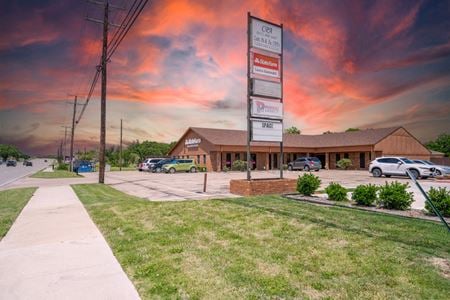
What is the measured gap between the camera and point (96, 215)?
8.74m

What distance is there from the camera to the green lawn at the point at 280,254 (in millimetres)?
3855

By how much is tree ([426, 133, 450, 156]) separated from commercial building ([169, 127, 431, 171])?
4021cm

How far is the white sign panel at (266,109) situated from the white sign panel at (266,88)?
0.30m

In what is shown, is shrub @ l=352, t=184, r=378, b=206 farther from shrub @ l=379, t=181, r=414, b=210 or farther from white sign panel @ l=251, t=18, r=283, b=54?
white sign panel @ l=251, t=18, r=283, b=54

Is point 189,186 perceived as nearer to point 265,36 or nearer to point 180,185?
point 180,185

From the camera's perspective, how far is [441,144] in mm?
81625

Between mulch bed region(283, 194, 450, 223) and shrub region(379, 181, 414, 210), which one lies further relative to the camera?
shrub region(379, 181, 414, 210)

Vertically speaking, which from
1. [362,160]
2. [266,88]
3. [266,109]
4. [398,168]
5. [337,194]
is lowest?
[337,194]

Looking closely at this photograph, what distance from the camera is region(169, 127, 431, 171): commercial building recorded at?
42200 millimetres

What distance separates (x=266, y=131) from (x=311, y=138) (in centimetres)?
4169

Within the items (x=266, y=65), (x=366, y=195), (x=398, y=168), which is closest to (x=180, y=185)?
(x=266, y=65)

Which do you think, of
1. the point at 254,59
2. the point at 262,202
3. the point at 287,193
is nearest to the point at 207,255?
the point at 262,202

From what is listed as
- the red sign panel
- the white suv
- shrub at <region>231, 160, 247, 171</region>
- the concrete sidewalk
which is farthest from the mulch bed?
shrub at <region>231, 160, 247, 171</region>

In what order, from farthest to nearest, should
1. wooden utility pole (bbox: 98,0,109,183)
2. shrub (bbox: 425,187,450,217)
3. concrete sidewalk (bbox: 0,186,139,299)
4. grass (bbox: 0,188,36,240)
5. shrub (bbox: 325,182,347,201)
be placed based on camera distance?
wooden utility pole (bbox: 98,0,109,183) → shrub (bbox: 325,182,347,201) → shrub (bbox: 425,187,450,217) → grass (bbox: 0,188,36,240) → concrete sidewalk (bbox: 0,186,139,299)
